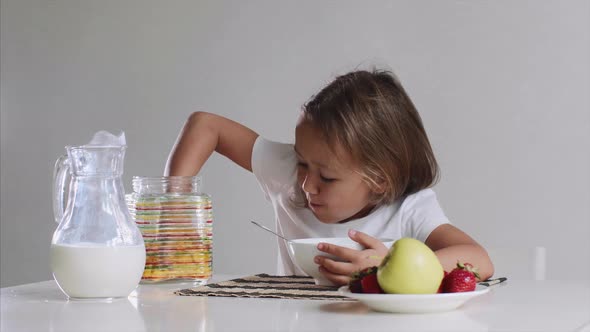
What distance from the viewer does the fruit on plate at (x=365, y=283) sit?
0.95 metres

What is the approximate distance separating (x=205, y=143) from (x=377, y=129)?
1.30ft

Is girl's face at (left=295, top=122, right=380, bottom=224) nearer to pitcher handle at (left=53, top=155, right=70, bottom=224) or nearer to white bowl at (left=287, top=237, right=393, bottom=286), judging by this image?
white bowl at (left=287, top=237, right=393, bottom=286)

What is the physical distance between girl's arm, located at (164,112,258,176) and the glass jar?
44 cm

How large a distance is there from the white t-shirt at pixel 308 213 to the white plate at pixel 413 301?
61cm

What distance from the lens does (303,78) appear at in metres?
3.20

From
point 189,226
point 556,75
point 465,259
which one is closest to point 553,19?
point 556,75

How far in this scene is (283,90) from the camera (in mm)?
3227

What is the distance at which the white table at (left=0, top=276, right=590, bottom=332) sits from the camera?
84cm

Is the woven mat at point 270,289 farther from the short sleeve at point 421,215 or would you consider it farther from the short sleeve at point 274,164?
the short sleeve at point 274,164

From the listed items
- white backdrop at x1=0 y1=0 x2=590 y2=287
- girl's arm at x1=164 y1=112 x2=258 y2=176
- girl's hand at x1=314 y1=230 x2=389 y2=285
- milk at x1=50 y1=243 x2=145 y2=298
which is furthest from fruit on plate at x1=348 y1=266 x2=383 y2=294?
white backdrop at x1=0 y1=0 x2=590 y2=287

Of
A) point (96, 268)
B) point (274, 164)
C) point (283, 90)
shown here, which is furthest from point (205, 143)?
point (283, 90)

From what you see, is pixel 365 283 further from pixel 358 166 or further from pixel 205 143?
pixel 205 143

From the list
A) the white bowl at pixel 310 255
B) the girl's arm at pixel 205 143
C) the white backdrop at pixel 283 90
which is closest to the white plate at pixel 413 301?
the white bowl at pixel 310 255

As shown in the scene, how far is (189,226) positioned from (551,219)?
1.96m
